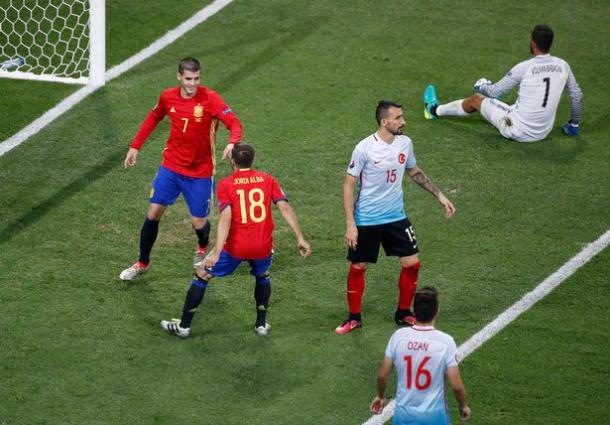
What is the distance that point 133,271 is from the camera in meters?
12.3

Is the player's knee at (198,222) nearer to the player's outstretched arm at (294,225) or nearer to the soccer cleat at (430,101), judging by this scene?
the player's outstretched arm at (294,225)

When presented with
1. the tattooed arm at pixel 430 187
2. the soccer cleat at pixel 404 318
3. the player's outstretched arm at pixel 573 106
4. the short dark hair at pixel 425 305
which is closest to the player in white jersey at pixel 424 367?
the short dark hair at pixel 425 305

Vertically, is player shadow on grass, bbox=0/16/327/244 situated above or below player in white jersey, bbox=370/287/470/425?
below

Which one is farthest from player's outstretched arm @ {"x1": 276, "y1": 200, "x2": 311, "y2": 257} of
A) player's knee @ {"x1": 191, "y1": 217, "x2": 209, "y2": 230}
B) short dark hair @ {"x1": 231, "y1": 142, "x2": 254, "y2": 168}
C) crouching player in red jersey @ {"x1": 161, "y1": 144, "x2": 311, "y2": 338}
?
player's knee @ {"x1": 191, "y1": 217, "x2": 209, "y2": 230}

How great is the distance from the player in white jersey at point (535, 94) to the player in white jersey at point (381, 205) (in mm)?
4245

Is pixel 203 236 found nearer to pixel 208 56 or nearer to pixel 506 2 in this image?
pixel 208 56

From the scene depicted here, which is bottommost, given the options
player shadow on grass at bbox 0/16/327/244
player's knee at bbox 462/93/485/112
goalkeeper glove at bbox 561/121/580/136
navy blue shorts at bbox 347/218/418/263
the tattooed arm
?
player shadow on grass at bbox 0/16/327/244

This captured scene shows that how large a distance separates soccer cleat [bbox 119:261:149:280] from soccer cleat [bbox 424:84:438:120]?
16.0ft

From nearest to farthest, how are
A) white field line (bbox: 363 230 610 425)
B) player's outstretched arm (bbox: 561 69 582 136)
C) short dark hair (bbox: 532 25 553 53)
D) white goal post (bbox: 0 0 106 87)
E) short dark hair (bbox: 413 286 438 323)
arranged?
short dark hair (bbox: 413 286 438 323) < white field line (bbox: 363 230 610 425) < short dark hair (bbox: 532 25 553 53) < player's outstretched arm (bbox: 561 69 582 136) < white goal post (bbox: 0 0 106 87)

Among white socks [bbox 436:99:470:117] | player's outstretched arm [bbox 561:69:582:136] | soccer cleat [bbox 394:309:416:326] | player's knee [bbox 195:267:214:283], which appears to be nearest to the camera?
player's knee [bbox 195:267:214:283]

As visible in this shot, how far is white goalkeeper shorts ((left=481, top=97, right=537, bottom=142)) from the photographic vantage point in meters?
15.2

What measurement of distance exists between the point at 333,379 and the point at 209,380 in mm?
1024

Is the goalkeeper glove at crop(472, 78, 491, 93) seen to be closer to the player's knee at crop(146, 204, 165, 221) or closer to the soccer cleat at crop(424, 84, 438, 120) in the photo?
the soccer cleat at crop(424, 84, 438, 120)

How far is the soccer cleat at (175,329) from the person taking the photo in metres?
11.2
